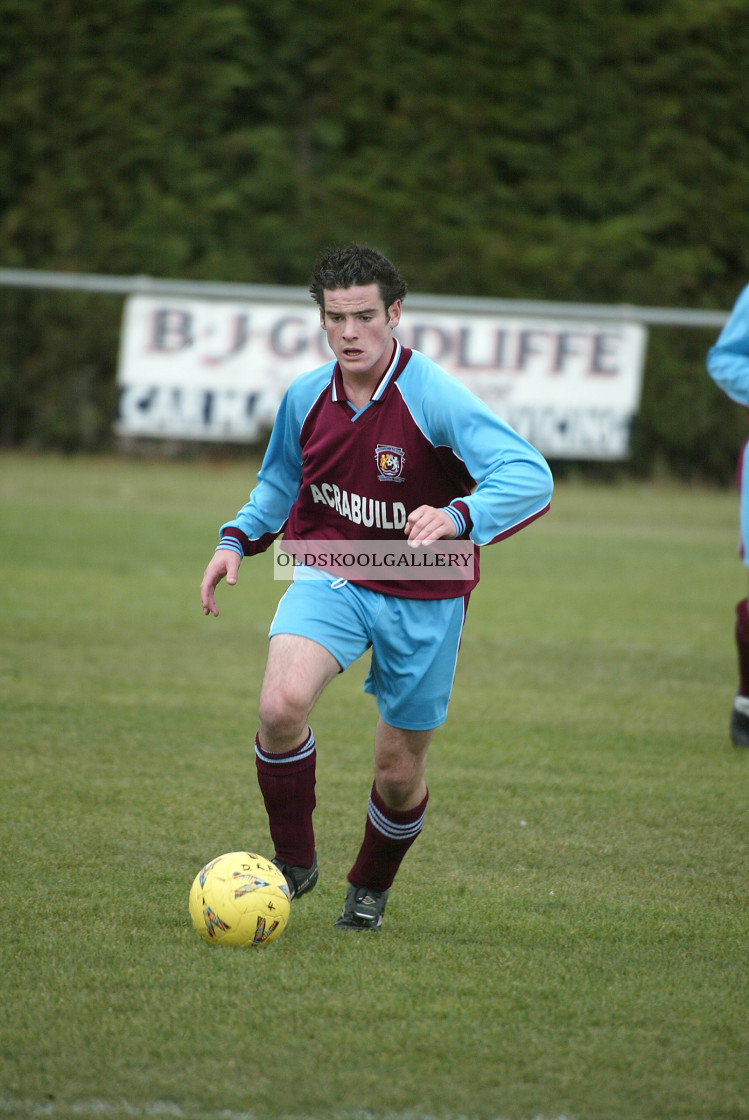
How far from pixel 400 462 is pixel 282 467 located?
18.9 inches

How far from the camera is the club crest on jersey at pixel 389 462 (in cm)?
381

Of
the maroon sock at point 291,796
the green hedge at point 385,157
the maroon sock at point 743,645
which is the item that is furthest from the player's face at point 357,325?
the green hedge at point 385,157

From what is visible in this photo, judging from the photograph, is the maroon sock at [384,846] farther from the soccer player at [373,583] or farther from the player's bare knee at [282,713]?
the player's bare knee at [282,713]

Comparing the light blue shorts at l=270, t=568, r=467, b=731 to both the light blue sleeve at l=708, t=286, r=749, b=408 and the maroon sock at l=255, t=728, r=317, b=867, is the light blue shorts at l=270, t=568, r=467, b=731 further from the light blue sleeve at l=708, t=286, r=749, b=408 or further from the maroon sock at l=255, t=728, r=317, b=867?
the light blue sleeve at l=708, t=286, r=749, b=408

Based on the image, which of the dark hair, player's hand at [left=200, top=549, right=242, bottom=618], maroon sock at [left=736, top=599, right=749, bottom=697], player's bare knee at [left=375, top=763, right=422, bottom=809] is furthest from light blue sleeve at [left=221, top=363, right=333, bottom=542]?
maroon sock at [left=736, top=599, right=749, bottom=697]

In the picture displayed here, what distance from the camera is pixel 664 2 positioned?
16.9 meters

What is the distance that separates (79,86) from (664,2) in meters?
7.42

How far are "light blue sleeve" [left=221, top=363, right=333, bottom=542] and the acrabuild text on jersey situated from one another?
23 cm

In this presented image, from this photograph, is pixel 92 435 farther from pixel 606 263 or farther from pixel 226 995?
pixel 226 995

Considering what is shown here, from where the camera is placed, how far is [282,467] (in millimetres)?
4137

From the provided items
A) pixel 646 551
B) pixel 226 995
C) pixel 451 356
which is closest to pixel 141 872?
pixel 226 995

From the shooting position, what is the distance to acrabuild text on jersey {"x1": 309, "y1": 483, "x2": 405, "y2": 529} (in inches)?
152

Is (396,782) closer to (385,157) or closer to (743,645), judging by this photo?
(743,645)

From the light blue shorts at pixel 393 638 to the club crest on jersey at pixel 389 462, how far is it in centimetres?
33
